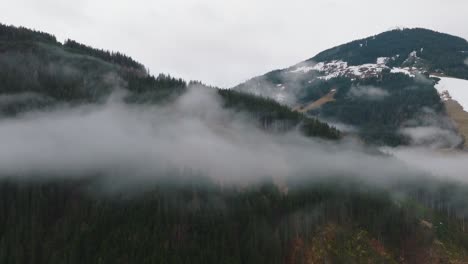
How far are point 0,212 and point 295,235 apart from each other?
10142cm

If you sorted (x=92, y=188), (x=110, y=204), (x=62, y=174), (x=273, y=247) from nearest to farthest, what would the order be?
(x=273, y=247) → (x=110, y=204) → (x=92, y=188) → (x=62, y=174)

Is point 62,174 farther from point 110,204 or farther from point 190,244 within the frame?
point 190,244

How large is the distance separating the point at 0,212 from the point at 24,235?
55.7 feet

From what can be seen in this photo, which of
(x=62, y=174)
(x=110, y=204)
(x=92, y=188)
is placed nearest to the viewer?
(x=110, y=204)

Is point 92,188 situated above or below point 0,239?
above

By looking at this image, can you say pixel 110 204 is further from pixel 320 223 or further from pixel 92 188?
pixel 320 223

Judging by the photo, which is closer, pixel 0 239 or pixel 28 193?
pixel 0 239

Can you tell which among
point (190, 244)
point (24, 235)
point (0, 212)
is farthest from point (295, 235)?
point (0, 212)

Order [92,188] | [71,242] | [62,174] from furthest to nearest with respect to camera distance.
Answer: [62,174], [92,188], [71,242]

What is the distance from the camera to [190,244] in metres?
144

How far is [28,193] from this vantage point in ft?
541

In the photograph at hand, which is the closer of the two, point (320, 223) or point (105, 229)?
point (105, 229)

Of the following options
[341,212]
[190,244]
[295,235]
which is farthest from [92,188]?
[341,212]

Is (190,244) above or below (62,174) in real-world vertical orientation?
below
